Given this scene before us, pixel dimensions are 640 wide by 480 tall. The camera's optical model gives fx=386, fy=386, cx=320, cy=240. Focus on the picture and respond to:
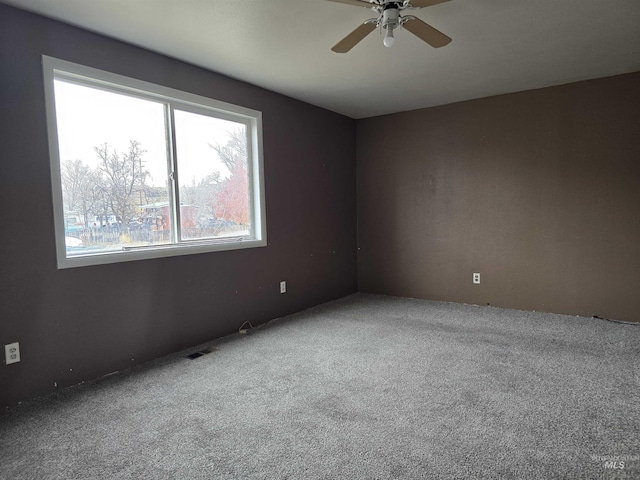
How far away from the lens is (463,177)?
4.43 meters

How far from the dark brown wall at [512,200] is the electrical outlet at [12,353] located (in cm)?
381

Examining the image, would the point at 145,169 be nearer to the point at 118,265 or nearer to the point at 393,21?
the point at 118,265

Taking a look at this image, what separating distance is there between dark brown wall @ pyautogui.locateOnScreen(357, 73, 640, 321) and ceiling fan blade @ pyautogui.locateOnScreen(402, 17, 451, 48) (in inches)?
87.7

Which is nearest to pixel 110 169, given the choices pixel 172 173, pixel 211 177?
pixel 172 173

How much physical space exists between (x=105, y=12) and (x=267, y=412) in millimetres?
2502

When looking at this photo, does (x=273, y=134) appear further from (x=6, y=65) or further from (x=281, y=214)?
(x=6, y=65)

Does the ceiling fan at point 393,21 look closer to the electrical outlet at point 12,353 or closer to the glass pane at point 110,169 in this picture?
the glass pane at point 110,169

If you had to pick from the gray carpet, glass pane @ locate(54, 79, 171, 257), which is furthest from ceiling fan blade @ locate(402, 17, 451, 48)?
the gray carpet

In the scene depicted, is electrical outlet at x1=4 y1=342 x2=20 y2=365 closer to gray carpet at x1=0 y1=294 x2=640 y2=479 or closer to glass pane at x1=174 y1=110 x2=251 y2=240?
gray carpet at x1=0 y1=294 x2=640 y2=479

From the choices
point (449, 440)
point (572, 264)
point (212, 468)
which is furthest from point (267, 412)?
point (572, 264)

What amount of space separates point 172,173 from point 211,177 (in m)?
0.40

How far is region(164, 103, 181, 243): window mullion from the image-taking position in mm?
3096

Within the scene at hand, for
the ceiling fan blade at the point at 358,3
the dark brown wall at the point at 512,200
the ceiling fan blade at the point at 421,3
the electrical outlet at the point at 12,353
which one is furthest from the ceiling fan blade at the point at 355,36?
the electrical outlet at the point at 12,353

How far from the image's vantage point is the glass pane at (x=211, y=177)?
3.24m
